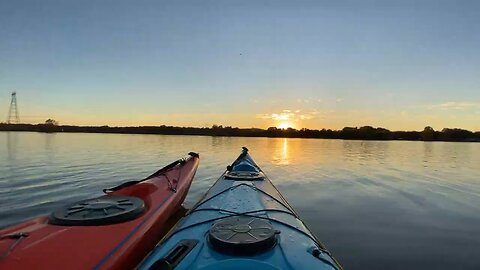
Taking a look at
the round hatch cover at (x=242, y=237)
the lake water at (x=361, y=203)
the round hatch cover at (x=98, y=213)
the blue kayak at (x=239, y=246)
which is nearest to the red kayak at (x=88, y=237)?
the round hatch cover at (x=98, y=213)

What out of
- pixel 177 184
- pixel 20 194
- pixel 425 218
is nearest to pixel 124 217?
pixel 177 184

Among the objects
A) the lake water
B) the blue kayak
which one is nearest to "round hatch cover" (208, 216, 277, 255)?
the blue kayak

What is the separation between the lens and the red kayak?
127 inches

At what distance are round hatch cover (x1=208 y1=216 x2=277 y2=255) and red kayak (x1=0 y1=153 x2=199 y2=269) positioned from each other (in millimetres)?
1338

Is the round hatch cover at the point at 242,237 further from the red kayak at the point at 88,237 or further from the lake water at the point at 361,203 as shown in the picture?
the lake water at the point at 361,203

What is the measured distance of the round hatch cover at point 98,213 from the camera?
4113 mm

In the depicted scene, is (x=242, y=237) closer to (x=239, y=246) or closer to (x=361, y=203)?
(x=239, y=246)

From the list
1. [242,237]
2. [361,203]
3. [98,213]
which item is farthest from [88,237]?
[361,203]

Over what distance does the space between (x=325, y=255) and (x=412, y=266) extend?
3.66 metres

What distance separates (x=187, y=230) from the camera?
12.0ft

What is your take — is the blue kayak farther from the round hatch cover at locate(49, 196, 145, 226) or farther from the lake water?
the lake water

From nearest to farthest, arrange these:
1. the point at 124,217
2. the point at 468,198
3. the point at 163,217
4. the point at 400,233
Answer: the point at 124,217
the point at 163,217
the point at 400,233
the point at 468,198

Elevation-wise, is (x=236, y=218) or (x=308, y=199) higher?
(x=236, y=218)

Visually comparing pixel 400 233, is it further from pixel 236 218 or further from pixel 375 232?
pixel 236 218
